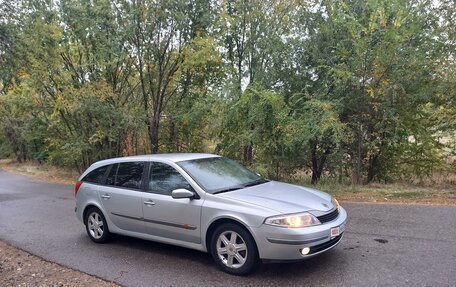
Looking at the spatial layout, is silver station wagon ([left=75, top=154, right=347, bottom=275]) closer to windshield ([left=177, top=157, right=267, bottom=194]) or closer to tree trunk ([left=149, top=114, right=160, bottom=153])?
windshield ([left=177, top=157, right=267, bottom=194])

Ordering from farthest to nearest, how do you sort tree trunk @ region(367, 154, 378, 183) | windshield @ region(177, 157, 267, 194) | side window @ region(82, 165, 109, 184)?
tree trunk @ region(367, 154, 378, 183) < side window @ region(82, 165, 109, 184) < windshield @ region(177, 157, 267, 194)

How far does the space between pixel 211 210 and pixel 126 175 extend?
202cm

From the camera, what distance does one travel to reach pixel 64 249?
21.3 ft

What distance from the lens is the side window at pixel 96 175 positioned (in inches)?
270

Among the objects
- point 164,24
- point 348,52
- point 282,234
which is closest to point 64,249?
point 282,234

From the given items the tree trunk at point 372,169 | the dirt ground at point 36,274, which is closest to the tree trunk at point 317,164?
the tree trunk at point 372,169

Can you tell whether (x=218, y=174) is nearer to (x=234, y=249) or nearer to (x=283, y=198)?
(x=283, y=198)

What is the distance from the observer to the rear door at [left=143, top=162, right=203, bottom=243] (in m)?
5.30

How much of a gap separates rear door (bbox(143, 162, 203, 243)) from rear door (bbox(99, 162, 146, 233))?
0.19 metres

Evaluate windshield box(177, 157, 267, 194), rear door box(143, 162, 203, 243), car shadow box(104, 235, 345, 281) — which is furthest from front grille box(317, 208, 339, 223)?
rear door box(143, 162, 203, 243)

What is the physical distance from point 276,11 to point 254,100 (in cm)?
390

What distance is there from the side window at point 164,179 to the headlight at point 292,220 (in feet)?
4.52

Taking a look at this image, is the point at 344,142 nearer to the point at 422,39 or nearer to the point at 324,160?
the point at 324,160

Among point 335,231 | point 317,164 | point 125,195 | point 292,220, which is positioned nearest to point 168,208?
point 125,195
